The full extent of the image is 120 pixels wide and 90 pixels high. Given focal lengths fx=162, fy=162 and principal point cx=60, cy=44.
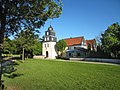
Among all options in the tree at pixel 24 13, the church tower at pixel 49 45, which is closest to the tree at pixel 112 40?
the church tower at pixel 49 45

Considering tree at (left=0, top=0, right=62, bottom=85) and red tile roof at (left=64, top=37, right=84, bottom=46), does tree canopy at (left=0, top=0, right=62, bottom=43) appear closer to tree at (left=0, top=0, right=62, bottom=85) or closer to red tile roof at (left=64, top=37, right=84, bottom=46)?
tree at (left=0, top=0, right=62, bottom=85)

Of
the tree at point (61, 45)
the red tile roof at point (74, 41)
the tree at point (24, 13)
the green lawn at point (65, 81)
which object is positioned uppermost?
the red tile roof at point (74, 41)

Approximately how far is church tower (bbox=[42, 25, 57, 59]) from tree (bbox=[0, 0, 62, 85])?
54.8 metres

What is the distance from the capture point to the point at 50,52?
2527 inches

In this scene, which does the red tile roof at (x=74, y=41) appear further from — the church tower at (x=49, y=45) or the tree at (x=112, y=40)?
the tree at (x=112, y=40)

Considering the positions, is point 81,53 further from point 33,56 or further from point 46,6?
point 46,6

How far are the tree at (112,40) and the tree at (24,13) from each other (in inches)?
1362

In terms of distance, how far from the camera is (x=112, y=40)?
44.6 meters

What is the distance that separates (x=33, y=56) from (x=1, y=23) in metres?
54.4

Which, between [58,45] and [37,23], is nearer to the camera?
[37,23]

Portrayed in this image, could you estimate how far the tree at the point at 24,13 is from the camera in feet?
26.1

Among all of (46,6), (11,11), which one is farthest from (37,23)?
(11,11)

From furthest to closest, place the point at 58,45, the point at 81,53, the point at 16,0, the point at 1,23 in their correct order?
the point at 58,45 → the point at 81,53 → the point at 1,23 → the point at 16,0

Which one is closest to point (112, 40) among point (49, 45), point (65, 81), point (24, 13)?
point (49, 45)
